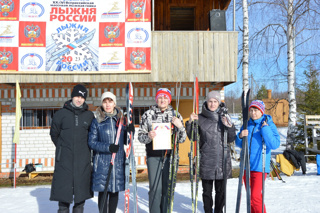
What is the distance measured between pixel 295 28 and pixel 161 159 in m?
9.61

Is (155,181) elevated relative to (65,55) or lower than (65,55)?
lower

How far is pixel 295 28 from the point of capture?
34.4 feet

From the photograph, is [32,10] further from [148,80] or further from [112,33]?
[148,80]

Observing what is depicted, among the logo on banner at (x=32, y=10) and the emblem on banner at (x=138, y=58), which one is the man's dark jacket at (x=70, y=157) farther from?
the logo on banner at (x=32, y=10)

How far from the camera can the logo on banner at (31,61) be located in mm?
7324

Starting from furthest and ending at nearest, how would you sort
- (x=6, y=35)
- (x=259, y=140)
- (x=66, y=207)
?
(x=6, y=35), (x=259, y=140), (x=66, y=207)

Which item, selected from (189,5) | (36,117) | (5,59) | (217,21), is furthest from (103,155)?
(189,5)

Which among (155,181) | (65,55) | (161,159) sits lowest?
(155,181)

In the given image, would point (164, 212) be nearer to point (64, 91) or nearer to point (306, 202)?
point (306, 202)

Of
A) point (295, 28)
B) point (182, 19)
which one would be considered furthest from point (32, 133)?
point (295, 28)

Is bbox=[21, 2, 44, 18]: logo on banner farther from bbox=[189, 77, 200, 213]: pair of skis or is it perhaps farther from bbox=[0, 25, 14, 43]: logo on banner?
bbox=[189, 77, 200, 213]: pair of skis

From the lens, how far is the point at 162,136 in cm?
324

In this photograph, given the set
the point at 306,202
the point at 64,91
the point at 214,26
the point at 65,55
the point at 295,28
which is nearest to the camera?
the point at 306,202

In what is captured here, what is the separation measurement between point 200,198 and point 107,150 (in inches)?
116
